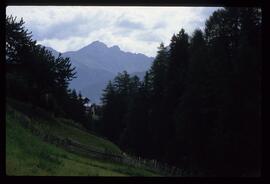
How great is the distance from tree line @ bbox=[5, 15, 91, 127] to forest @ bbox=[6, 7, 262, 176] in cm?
1

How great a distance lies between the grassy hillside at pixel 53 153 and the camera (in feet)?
13.6

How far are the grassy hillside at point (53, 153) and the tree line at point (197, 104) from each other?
0.27m

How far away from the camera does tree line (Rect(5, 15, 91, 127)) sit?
14.1 ft

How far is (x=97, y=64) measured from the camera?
4.47 m

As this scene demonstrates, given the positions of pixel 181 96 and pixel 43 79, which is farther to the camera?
pixel 181 96

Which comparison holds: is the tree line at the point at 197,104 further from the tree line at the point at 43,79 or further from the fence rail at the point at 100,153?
the tree line at the point at 43,79

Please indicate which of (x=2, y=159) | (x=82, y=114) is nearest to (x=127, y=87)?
(x=82, y=114)

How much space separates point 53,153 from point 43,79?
2.58ft

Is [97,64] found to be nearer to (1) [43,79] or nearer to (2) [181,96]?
(1) [43,79]

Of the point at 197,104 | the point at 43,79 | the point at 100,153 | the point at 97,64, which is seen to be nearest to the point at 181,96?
the point at 197,104

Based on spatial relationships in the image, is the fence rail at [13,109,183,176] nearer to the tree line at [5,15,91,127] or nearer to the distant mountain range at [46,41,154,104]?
the tree line at [5,15,91,127]

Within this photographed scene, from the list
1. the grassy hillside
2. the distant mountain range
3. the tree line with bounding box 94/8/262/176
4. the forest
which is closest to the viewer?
the grassy hillside

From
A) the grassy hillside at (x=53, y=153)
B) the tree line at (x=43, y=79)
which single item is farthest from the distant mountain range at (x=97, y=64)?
the grassy hillside at (x=53, y=153)

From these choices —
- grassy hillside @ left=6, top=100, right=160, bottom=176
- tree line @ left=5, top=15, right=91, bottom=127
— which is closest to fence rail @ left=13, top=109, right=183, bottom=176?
grassy hillside @ left=6, top=100, right=160, bottom=176
